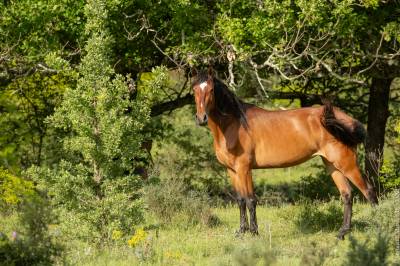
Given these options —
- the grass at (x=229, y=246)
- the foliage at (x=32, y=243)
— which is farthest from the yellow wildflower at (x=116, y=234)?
the foliage at (x=32, y=243)

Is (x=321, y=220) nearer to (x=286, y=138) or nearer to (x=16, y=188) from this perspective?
(x=286, y=138)

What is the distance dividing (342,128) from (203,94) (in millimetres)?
2142

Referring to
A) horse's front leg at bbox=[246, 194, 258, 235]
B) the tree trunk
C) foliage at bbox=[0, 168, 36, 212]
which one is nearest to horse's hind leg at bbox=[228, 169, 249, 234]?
horse's front leg at bbox=[246, 194, 258, 235]

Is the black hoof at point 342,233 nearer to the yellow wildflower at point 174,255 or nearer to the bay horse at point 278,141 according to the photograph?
the bay horse at point 278,141

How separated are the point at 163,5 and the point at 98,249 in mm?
5712

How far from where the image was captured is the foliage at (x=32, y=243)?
309 inches

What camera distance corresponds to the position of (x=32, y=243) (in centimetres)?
795

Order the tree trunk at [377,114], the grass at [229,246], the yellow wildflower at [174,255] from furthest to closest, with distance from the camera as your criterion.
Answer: the tree trunk at [377,114], the yellow wildflower at [174,255], the grass at [229,246]

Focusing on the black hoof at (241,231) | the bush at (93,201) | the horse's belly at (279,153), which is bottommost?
the black hoof at (241,231)

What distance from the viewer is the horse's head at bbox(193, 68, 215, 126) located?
11.1 metres

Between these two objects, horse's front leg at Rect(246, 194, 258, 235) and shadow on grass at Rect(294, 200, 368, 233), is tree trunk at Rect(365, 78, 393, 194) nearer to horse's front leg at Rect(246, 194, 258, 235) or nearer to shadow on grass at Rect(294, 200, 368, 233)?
shadow on grass at Rect(294, 200, 368, 233)

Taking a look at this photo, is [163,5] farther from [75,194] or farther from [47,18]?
[75,194]

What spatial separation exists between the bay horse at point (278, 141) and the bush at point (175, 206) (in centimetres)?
85

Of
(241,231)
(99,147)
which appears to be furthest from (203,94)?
(241,231)
